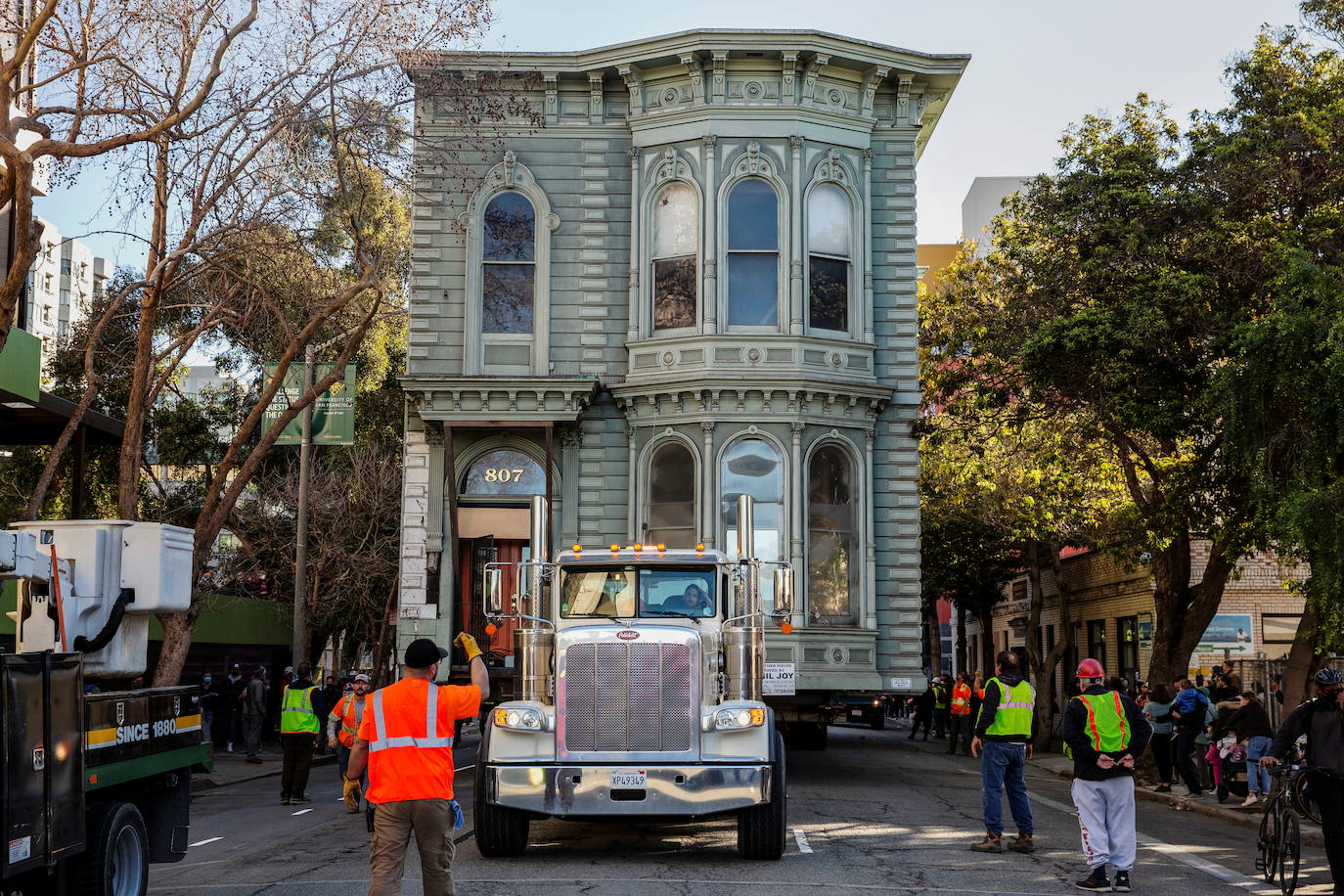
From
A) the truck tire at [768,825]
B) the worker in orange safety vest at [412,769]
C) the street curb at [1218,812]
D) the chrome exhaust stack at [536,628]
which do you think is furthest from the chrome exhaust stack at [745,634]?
the street curb at [1218,812]

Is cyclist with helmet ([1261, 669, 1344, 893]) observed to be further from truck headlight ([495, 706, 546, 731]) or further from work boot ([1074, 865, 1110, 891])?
truck headlight ([495, 706, 546, 731])

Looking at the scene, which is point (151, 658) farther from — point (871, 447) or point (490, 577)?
point (490, 577)

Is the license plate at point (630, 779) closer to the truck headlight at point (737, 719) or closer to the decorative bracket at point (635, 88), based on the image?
the truck headlight at point (737, 719)

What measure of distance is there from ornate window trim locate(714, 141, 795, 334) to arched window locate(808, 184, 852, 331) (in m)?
0.52

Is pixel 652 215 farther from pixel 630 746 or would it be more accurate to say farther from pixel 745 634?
pixel 630 746

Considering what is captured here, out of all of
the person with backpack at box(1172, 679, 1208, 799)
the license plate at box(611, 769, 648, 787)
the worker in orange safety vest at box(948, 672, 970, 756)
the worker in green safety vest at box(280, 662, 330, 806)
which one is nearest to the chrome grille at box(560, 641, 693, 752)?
the license plate at box(611, 769, 648, 787)

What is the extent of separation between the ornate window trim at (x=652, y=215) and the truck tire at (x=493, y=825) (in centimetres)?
1299

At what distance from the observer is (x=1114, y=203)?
24172mm

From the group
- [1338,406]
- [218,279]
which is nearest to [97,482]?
[218,279]

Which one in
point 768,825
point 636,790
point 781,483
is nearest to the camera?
point 636,790

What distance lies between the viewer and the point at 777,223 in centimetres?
2483

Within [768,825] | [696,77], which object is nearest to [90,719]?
[768,825]

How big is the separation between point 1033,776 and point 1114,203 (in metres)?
10.0

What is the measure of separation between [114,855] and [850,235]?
1788 centimetres
